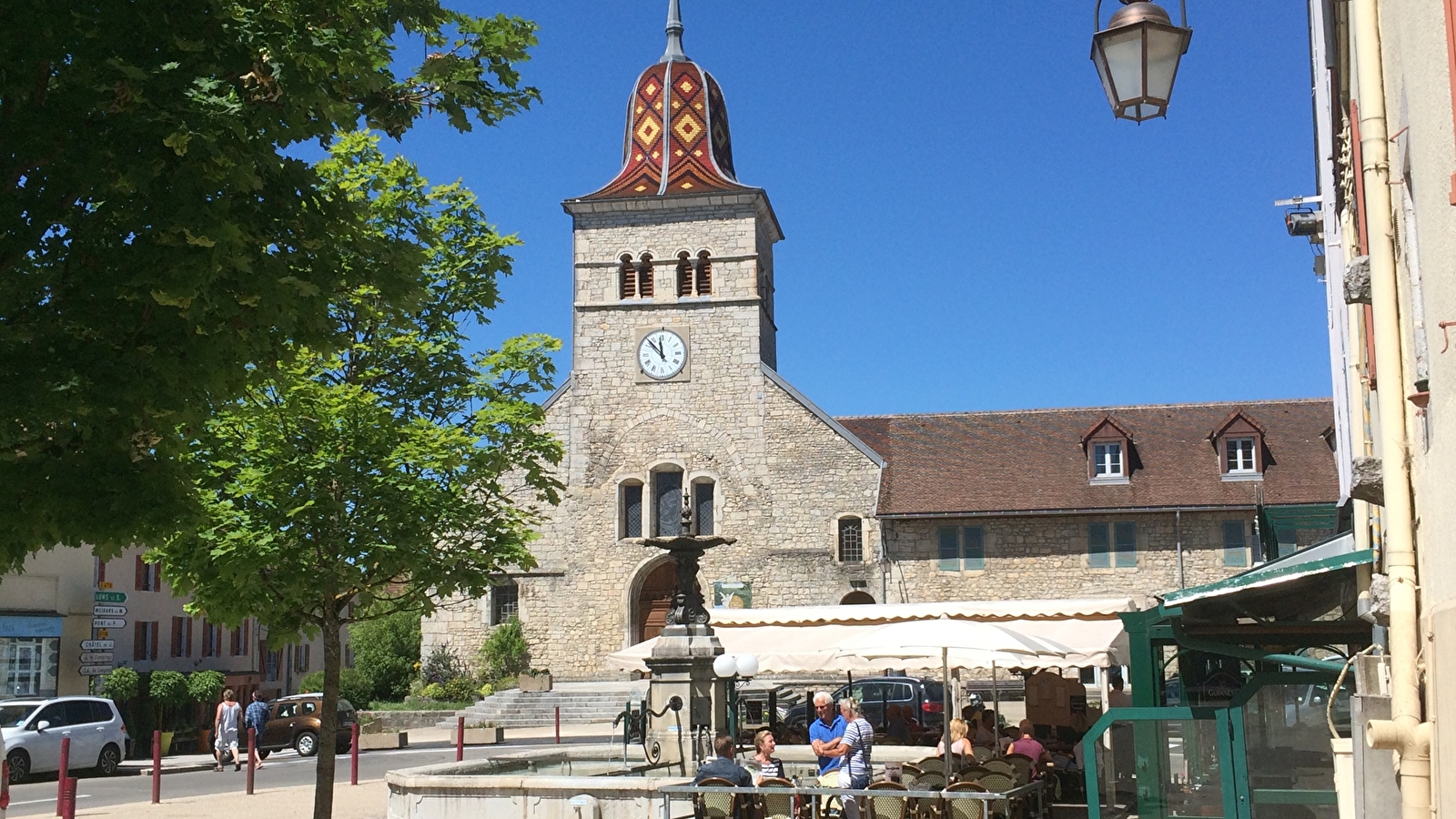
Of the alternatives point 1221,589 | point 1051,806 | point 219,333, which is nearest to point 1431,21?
point 1221,589

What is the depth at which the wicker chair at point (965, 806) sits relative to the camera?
10.4 m

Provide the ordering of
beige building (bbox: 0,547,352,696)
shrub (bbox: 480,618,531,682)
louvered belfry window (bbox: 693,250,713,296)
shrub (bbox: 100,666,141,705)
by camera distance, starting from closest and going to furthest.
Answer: shrub (bbox: 100,666,141,705)
beige building (bbox: 0,547,352,696)
shrub (bbox: 480,618,531,682)
louvered belfry window (bbox: 693,250,713,296)

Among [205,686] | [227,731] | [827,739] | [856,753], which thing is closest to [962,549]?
[227,731]

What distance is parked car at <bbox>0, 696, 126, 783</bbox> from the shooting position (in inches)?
890

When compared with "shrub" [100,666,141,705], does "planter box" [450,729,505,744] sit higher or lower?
lower

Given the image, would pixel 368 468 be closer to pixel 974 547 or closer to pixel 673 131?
pixel 974 547

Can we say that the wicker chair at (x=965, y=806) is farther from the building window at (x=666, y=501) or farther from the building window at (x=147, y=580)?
the building window at (x=147, y=580)

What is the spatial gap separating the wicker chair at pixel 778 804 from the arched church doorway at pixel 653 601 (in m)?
24.6

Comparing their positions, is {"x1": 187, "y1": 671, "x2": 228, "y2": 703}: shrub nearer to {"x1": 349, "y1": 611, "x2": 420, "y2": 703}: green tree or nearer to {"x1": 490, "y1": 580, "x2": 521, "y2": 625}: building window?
{"x1": 349, "y1": 611, "x2": 420, "y2": 703}: green tree

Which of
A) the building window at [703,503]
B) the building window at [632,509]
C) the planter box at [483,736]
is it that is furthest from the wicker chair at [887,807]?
the building window at [632,509]

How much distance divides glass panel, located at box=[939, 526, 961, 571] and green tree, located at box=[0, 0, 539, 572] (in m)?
29.4

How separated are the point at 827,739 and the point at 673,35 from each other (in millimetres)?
31308

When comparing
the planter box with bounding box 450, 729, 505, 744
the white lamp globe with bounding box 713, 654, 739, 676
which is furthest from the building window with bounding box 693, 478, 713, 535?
the white lamp globe with bounding box 713, 654, 739, 676

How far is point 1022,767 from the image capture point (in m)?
11.3
